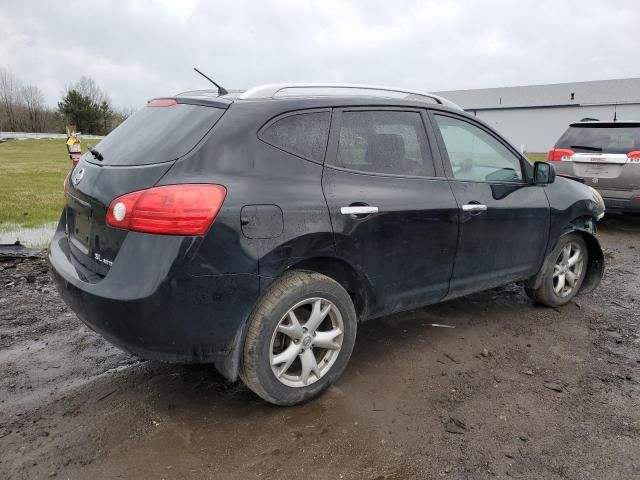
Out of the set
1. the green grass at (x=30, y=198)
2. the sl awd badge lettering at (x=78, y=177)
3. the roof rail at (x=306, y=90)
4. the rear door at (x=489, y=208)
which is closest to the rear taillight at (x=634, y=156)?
the rear door at (x=489, y=208)

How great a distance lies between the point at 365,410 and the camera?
3.00 meters

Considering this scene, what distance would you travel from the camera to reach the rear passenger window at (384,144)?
10.2ft

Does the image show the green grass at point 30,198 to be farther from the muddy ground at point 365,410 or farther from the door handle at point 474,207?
the door handle at point 474,207

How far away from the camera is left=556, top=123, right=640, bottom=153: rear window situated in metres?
7.84

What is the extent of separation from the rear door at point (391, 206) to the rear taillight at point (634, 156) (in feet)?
18.5

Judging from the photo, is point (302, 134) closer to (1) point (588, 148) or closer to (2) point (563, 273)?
(2) point (563, 273)

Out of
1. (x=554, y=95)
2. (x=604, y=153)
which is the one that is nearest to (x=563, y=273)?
(x=604, y=153)

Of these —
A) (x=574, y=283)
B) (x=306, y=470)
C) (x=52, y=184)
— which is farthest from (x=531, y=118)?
(x=306, y=470)

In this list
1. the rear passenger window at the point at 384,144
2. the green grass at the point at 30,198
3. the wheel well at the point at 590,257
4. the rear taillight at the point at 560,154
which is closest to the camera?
the rear passenger window at the point at 384,144

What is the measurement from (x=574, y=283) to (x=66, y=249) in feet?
13.9

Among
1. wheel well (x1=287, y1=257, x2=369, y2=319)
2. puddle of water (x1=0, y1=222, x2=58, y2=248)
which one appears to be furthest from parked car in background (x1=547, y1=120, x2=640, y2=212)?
puddle of water (x1=0, y1=222, x2=58, y2=248)

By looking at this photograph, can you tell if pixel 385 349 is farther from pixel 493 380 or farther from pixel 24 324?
pixel 24 324

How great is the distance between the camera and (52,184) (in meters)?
13.6

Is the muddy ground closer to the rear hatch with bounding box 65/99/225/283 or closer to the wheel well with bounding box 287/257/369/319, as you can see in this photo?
the wheel well with bounding box 287/257/369/319
